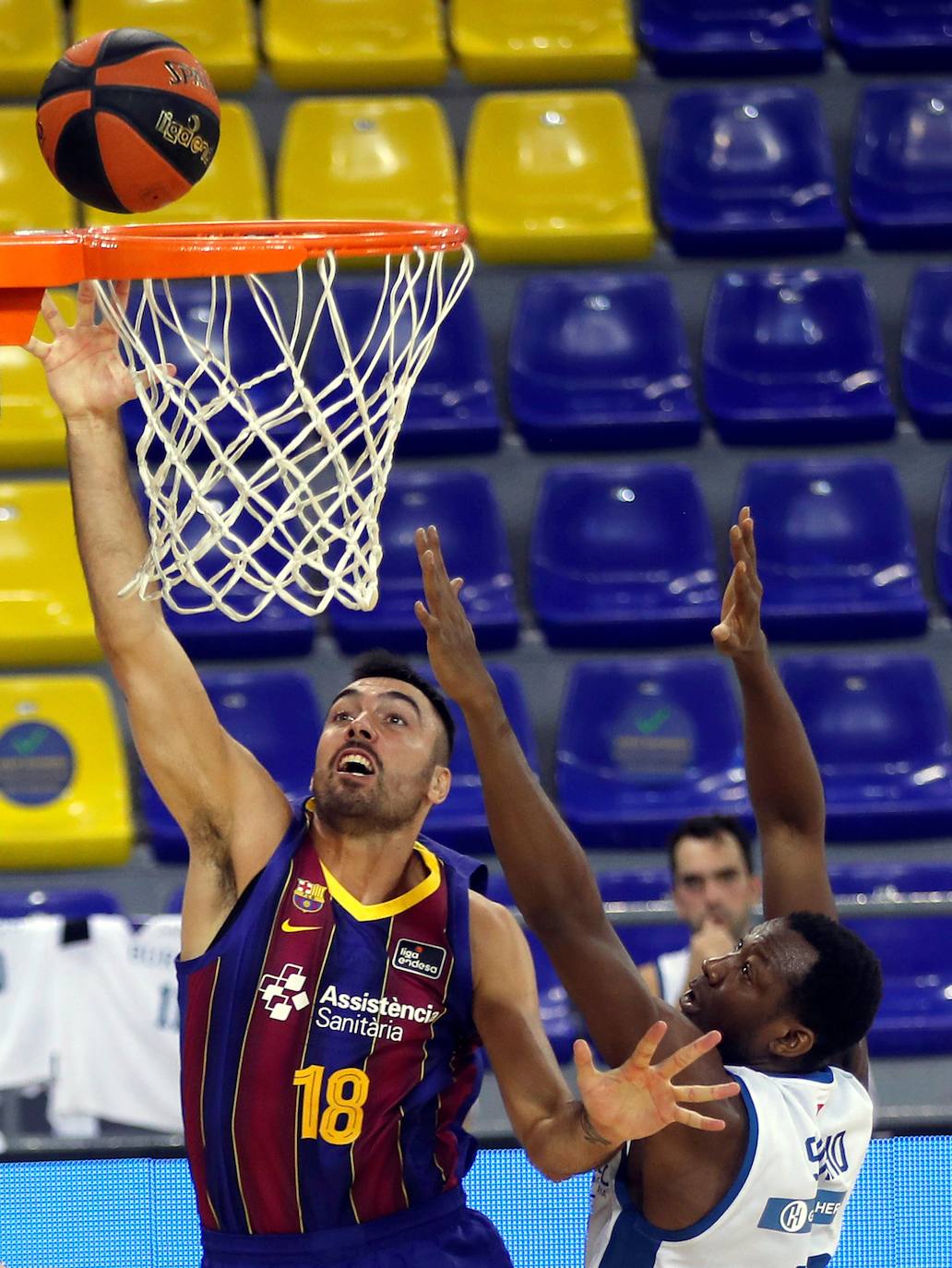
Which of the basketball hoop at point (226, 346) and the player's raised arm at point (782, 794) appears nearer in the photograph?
the basketball hoop at point (226, 346)

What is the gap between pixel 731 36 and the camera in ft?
24.8

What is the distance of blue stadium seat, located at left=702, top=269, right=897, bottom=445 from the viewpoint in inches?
272

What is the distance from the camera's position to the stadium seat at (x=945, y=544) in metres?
6.74

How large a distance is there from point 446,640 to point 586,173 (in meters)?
4.78

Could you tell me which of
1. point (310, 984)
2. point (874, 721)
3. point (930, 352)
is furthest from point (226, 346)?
point (930, 352)

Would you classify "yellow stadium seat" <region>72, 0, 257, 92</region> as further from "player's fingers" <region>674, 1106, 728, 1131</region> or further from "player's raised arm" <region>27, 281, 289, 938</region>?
"player's fingers" <region>674, 1106, 728, 1131</region>

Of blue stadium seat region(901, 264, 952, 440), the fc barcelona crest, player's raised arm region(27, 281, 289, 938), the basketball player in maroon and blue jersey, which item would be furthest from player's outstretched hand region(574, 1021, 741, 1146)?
blue stadium seat region(901, 264, 952, 440)

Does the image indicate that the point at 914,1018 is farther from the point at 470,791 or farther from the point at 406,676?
the point at 406,676

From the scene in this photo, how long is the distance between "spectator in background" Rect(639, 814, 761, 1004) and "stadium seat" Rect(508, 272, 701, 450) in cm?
214

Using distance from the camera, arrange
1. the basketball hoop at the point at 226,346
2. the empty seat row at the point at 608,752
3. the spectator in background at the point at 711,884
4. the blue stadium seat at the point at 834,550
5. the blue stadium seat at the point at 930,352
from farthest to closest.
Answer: the blue stadium seat at the point at 930,352 → the blue stadium seat at the point at 834,550 → the empty seat row at the point at 608,752 → the spectator in background at the point at 711,884 → the basketball hoop at the point at 226,346

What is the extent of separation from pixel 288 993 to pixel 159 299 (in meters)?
4.24

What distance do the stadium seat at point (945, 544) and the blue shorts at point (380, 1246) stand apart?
4.01 m

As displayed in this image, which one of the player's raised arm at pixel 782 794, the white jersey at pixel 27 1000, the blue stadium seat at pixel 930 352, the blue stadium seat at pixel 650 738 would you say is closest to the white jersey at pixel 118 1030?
the white jersey at pixel 27 1000

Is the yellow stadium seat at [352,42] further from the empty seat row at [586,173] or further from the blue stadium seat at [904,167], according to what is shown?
the blue stadium seat at [904,167]
